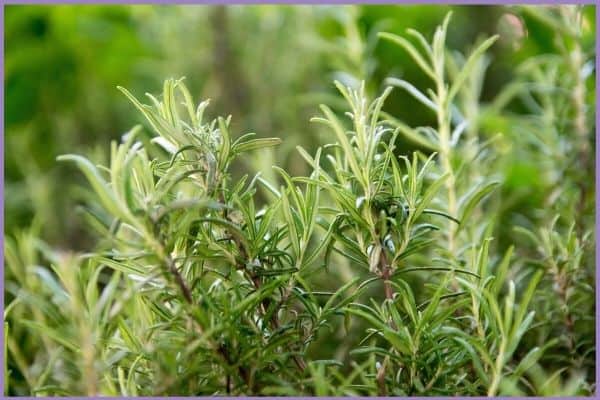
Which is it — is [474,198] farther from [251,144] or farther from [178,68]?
[178,68]

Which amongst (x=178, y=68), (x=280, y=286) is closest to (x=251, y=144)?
(x=280, y=286)

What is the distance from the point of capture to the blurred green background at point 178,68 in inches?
35.2

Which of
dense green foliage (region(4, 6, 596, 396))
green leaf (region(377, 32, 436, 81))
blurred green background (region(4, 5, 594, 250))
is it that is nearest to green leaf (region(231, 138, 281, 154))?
dense green foliage (region(4, 6, 596, 396))

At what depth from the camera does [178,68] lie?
1000 mm

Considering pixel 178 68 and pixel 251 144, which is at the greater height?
pixel 178 68

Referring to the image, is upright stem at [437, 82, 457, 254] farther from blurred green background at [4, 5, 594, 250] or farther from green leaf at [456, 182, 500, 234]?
blurred green background at [4, 5, 594, 250]

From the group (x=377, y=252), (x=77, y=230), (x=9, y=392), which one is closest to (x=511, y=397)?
(x=377, y=252)

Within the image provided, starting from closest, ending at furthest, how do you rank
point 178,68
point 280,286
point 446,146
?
point 280,286 → point 446,146 → point 178,68

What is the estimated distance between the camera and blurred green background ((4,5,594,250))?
2.93 ft

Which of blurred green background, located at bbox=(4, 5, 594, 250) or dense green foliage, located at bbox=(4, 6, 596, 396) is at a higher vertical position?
blurred green background, located at bbox=(4, 5, 594, 250)

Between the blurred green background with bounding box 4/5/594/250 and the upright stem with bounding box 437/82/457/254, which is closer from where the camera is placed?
the upright stem with bounding box 437/82/457/254

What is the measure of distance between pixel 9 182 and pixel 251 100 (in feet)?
1.21

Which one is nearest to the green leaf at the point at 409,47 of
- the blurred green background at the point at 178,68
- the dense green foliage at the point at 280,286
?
the dense green foliage at the point at 280,286

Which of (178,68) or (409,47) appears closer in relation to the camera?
(409,47)
